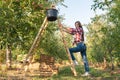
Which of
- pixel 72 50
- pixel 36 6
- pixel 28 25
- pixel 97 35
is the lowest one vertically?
pixel 97 35

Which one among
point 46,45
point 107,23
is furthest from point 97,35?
point 46,45

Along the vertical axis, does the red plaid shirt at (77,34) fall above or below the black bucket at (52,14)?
below

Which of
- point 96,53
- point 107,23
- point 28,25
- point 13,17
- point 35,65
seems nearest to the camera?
point 13,17

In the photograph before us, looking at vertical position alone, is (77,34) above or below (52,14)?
below

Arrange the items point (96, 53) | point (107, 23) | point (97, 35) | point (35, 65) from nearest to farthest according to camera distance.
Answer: point (35, 65) → point (107, 23) → point (97, 35) → point (96, 53)

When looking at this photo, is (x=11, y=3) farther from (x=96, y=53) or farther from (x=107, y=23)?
(x=96, y=53)

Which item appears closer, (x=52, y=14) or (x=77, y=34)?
(x=52, y=14)

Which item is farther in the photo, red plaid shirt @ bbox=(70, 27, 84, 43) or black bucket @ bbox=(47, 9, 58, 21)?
red plaid shirt @ bbox=(70, 27, 84, 43)

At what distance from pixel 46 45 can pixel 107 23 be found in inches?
645

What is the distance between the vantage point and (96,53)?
7356 centimetres

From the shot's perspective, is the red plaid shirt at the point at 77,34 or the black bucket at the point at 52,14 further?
the red plaid shirt at the point at 77,34

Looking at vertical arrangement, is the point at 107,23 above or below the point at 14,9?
below

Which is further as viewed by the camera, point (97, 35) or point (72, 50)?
point (97, 35)

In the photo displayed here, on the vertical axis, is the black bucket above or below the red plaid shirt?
above
